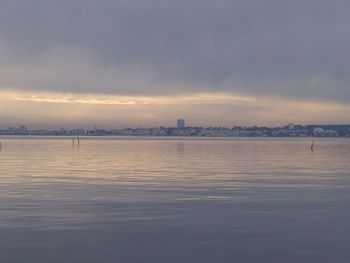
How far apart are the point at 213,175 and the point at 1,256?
2523 cm

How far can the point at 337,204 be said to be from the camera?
2330cm

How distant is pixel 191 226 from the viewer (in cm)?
1789

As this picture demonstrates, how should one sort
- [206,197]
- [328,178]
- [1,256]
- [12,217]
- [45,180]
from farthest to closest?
1. [328,178]
2. [45,180]
3. [206,197]
4. [12,217]
5. [1,256]

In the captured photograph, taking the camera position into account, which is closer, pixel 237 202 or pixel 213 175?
pixel 237 202

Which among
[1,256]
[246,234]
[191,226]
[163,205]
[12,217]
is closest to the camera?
[1,256]

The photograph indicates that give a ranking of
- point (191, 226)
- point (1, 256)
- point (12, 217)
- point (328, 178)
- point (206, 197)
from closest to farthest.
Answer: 1. point (1, 256)
2. point (191, 226)
3. point (12, 217)
4. point (206, 197)
5. point (328, 178)

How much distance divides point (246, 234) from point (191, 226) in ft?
6.78

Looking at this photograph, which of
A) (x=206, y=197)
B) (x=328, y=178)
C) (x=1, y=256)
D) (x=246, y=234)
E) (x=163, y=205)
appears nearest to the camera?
(x=1, y=256)

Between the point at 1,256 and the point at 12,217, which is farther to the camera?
the point at 12,217

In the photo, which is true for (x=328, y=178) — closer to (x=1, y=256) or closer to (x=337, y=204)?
(x=337, y=204)

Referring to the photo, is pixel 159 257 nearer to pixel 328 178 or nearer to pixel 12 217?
pixel 12 217

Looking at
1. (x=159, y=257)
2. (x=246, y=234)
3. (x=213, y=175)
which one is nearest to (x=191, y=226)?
(x=246, y=234)

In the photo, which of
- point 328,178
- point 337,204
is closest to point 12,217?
point 337,204

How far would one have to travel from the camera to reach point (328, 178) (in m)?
36.4
